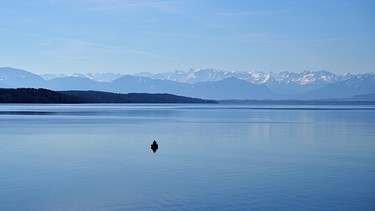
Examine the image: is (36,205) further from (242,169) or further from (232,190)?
(242,169)

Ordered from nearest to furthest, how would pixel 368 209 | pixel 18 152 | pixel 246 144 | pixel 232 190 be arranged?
pixel 368 209 → pixel 232 190 → pixel 18 152 → pixel 246 144

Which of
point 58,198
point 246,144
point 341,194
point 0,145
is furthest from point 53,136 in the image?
point 341,194

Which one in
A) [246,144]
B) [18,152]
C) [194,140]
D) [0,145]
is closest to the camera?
[18,152]

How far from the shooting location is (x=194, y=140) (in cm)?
4434

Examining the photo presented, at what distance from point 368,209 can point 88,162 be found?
16400 millimetres

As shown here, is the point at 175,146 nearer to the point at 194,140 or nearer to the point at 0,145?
the point at 194,140

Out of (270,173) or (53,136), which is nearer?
(270,173)

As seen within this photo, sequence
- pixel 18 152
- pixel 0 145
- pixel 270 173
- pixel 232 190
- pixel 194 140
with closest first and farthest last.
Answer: pixel 232 190, pixel 270 173, pixel 18 152, pixel 0 145, pixel 194 140

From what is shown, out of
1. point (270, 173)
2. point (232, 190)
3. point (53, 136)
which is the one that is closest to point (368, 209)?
point (232, 190)

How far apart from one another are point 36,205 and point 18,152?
16.5m

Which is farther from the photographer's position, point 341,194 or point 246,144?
point 246,144

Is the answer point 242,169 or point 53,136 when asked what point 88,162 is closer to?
point 242,169

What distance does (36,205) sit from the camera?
19062 mm

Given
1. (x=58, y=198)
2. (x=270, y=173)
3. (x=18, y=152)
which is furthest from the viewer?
(x=18, y=152)
